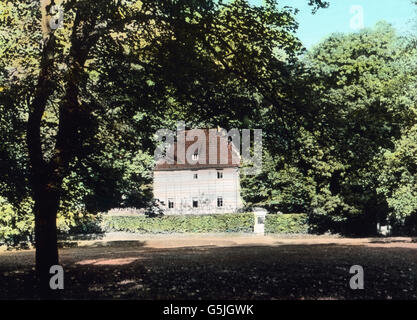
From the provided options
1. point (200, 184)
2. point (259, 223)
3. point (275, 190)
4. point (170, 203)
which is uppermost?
point (200, 184)

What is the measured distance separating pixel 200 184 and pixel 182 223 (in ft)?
37.6

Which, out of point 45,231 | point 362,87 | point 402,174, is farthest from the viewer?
point 362,87

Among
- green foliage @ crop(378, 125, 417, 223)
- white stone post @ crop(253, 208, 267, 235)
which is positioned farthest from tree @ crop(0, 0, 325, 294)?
white stone post @ crop(253, 208, 267, 235)

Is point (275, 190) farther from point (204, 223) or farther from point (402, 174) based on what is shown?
point (402, 174)

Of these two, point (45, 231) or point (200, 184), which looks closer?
point (45, 231)

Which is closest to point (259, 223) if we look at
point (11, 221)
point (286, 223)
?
point (286, 223)

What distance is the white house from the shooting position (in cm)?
5994

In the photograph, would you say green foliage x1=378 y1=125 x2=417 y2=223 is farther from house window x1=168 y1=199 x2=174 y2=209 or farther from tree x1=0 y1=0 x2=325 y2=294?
house window x1=168 y1=199 x2=174 y2=209

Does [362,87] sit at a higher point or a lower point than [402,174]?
higher

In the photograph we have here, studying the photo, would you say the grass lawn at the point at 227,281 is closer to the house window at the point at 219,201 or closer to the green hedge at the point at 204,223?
the green hedge at the point at 204,223

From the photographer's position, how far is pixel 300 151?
45.9 ft

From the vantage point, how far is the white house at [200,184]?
59.9 metres

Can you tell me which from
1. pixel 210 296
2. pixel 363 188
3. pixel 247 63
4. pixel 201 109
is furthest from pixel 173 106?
pixel 363 188

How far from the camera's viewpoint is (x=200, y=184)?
6191 cm
